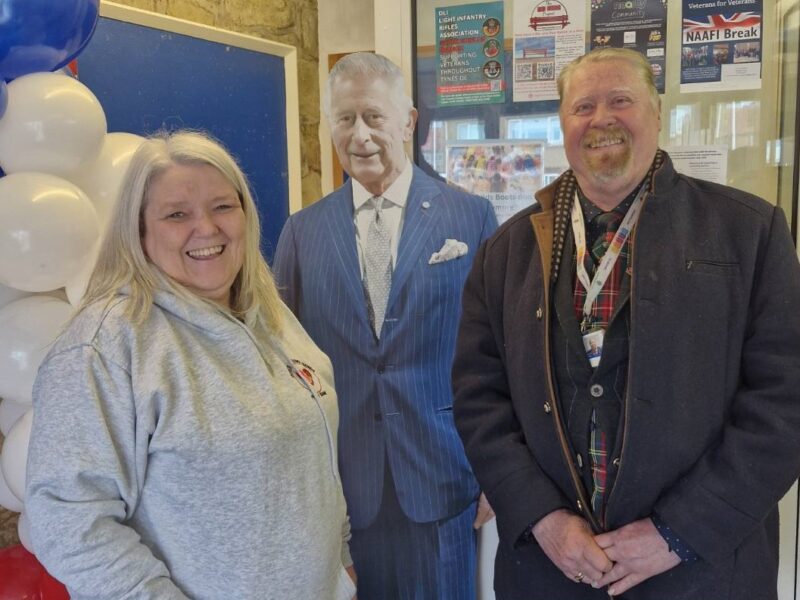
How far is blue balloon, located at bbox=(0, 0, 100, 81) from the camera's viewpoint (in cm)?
150

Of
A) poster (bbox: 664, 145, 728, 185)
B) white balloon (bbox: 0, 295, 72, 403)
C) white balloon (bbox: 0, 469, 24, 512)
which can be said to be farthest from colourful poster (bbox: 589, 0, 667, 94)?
white balloon (bbox: 0, 469, 24, 512)

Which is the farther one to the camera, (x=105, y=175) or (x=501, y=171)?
(x=501, y=171)

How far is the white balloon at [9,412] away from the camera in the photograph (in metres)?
1.82

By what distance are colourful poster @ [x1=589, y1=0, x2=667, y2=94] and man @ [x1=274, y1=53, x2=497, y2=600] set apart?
545 millimetres

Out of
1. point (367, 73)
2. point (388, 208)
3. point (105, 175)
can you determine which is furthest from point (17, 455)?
point (367, 73)

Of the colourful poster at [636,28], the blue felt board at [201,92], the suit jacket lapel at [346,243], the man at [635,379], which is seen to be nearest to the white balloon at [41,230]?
the blue felt board at [201,92]

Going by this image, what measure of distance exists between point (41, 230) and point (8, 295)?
314mm

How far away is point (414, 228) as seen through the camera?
74.0 inches

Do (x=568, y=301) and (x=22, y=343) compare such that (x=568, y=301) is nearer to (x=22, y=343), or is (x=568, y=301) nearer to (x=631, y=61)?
(x=631, y=61)

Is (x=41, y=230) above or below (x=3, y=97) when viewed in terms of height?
below

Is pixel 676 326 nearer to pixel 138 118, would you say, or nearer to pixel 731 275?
pixel 731 275

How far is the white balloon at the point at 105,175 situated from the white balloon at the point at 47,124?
0.10 m

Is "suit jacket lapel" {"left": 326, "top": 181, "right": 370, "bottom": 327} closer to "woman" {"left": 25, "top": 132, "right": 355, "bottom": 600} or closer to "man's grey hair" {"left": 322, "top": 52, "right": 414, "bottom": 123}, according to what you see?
"man's grey hair" {"left": 322, "top": 52, "right": 414, "bottom": 123}

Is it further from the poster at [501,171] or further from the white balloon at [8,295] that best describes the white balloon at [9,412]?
the poster at [501,171]
